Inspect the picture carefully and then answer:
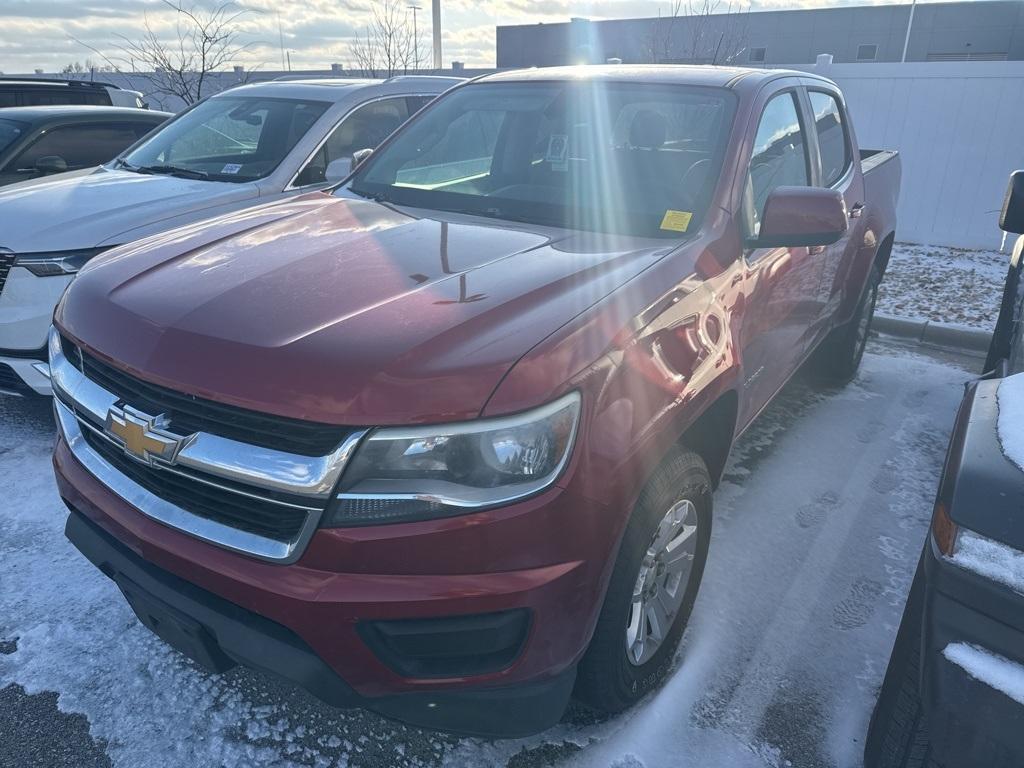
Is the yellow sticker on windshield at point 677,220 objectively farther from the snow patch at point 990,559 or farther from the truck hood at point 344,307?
the snow patch at point 990,559

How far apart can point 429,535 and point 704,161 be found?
71.1 inches

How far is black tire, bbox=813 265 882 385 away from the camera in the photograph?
15.2 ft

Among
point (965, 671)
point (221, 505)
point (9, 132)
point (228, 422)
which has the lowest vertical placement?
point (965, 671)

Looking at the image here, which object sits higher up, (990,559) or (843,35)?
(843,35)

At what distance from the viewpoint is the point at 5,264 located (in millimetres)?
3676

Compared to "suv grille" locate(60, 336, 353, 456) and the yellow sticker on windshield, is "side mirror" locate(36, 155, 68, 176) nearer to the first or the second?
"suv grille" locate(60, 336, 353, 456)

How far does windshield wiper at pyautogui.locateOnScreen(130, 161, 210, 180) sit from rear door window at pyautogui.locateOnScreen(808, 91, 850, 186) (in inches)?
143

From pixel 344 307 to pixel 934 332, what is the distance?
18.1ft

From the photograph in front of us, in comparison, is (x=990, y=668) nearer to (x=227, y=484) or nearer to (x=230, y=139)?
(x=227, y=484)

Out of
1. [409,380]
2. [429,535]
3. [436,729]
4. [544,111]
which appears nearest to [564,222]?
[544,111]

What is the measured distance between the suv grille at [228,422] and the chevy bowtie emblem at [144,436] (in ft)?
0.07

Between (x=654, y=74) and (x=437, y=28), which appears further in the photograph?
(x=437, y=28)

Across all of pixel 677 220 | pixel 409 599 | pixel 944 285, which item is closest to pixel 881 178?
pixel 677 220

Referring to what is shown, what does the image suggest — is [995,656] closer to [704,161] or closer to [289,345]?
[289,345]
